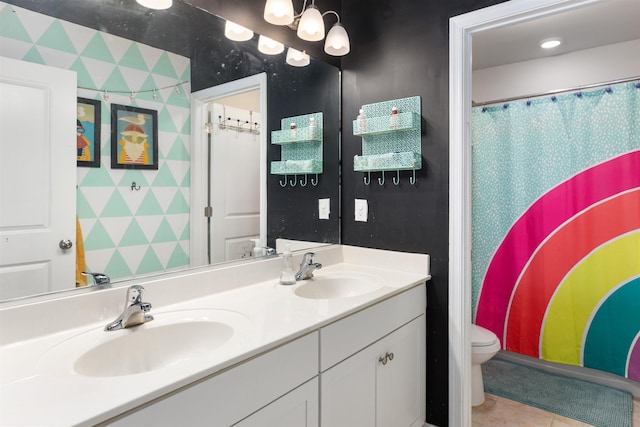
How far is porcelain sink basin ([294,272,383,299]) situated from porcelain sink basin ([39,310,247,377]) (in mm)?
576

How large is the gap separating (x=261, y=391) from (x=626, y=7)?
2.59 meters

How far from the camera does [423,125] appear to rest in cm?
183

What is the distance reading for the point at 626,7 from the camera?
202 cm

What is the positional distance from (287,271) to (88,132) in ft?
3.01

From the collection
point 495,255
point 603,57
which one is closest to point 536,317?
point 495,255

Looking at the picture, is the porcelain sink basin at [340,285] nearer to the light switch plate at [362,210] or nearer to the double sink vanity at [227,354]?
the double sink vanity at [227,354]

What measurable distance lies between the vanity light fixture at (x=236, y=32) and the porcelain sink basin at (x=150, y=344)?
1148mm

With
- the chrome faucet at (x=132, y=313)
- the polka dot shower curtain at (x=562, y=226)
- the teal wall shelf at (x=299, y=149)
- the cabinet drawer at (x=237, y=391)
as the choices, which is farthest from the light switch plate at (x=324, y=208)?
the polka dot shower curtain at (x=562, y=226)

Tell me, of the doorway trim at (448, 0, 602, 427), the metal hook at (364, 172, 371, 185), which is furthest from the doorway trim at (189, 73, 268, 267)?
the doorway trim at (448, 0, 602, 427)

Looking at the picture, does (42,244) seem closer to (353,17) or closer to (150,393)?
(150,393)

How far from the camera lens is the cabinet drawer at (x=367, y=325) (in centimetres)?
121

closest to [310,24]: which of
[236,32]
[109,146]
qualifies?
[236,32]

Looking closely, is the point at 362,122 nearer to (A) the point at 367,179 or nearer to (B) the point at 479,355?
(A) the point at 367,179

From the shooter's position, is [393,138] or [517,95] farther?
[517,95]
